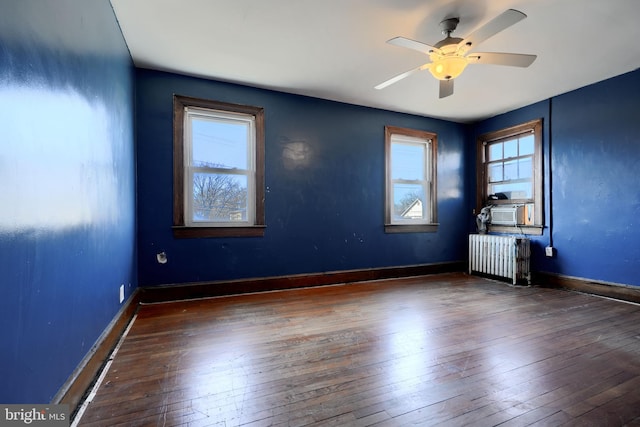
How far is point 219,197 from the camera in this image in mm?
3574

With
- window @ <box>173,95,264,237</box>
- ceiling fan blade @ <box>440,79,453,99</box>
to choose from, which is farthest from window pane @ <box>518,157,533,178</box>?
window @ <box>173,95,264,237</box>

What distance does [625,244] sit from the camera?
132 inches

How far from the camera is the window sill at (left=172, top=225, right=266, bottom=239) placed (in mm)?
A: 3354

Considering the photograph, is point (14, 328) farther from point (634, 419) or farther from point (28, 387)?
point (634, 419)

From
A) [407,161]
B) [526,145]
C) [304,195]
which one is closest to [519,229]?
[526,145]

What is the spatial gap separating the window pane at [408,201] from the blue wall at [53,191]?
148 inches

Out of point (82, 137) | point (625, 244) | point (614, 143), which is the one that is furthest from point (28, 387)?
point (614, 143)

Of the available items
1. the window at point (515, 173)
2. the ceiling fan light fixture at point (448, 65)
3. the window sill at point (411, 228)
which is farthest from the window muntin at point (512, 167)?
the ceiling fan light fixture at point (448, 65)

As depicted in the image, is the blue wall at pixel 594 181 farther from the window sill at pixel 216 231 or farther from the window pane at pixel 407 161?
the window sill at pixel 216 231

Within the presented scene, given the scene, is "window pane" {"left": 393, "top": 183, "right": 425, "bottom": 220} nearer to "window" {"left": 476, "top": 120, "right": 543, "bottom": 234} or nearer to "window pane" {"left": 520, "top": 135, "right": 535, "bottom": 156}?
"window" {"left": 476, "top": 120, "right": 543, "bottom": 234}

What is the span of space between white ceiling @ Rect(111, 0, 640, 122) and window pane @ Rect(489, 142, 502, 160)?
104cm

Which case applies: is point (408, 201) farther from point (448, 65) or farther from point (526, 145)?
point (448, 65)

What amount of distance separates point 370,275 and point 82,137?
369cm

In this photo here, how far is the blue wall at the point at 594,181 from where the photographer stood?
3.31 meters
